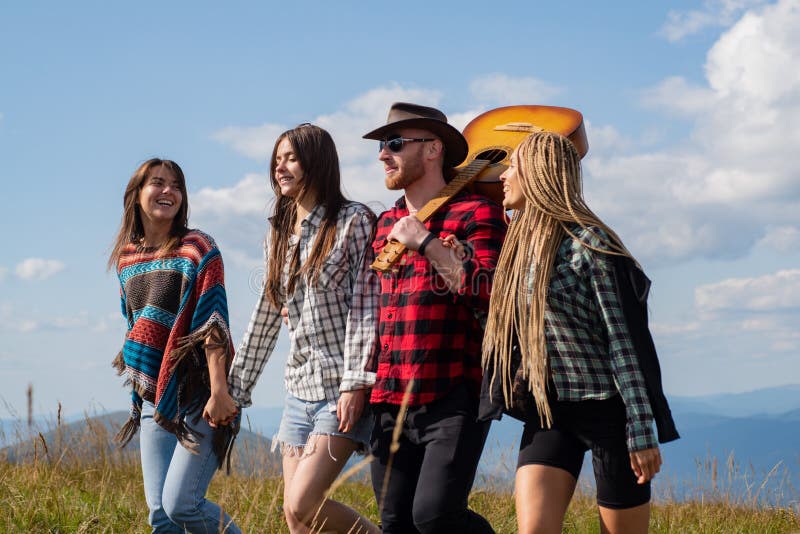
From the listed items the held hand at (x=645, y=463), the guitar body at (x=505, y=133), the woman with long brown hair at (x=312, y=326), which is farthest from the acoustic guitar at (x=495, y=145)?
the held hand at (x=645, y=463)

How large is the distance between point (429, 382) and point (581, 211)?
1.02 meters

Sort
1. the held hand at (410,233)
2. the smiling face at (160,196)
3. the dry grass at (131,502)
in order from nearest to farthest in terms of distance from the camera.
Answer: the held hand at (410,233) → the smiling face at (160,196) → the dry grass at (131,502)

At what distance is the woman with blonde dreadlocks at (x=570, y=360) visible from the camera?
126 inches

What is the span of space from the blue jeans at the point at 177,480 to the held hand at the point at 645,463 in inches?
80.0

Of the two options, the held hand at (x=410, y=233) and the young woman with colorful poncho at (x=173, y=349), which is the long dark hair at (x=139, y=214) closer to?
the young woman with colorful poncho at (x=173, y=349)

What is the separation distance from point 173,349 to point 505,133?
6.95 ft

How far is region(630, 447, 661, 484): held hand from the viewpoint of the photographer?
3.11 meters

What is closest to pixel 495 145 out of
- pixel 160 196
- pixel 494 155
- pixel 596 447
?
pixel 494 155

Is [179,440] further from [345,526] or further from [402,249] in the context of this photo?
[402,249]

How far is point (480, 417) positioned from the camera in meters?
3.55

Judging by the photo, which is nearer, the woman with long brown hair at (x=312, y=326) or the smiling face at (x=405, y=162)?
the woman with long brown hair at (x=312, y=326)

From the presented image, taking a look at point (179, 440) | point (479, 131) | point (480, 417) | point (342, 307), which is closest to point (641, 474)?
point (480, 417)

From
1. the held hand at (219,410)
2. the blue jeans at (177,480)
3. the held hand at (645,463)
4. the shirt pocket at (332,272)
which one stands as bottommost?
the blue jeans at (177,480)

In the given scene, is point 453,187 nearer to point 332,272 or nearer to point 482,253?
point 482,253
